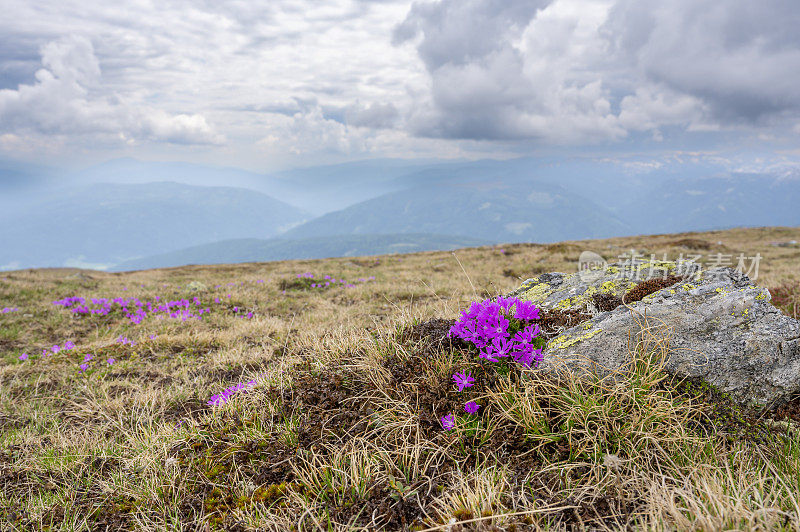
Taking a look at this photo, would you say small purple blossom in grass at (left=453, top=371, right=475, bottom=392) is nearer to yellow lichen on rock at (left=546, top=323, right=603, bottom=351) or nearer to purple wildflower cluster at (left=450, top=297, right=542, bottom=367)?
purple wildflower cluster at (left=450, top=297, right=542, bottom=367)

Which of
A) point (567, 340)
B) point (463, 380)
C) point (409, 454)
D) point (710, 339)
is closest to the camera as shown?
point (409, 454)

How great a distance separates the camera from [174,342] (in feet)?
26.9

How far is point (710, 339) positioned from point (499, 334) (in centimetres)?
188

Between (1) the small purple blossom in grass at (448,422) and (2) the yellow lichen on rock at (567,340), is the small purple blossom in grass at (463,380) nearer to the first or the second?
(1) the small purple blossom in grass at (448,422)

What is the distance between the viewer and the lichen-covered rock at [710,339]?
3402mm

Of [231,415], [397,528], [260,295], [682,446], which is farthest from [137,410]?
[260,295]

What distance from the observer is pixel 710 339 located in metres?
3.56

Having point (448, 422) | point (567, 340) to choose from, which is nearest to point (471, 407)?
point (448, 422)

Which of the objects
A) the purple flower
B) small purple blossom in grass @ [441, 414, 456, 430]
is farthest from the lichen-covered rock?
small purple blossom in grass @ [441, 414, 456, 430]

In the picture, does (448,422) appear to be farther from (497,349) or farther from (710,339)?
(710,339)

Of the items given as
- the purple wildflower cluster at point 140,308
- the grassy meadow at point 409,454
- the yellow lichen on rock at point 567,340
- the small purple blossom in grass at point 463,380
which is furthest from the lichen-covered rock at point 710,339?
the purple wildflower cluster at point 140,308

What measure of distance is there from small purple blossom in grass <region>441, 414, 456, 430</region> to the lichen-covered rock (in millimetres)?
966

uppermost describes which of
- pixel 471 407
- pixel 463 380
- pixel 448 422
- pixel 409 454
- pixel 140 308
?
pixel 463 380

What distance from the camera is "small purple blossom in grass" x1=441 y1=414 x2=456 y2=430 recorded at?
10.8 ft
